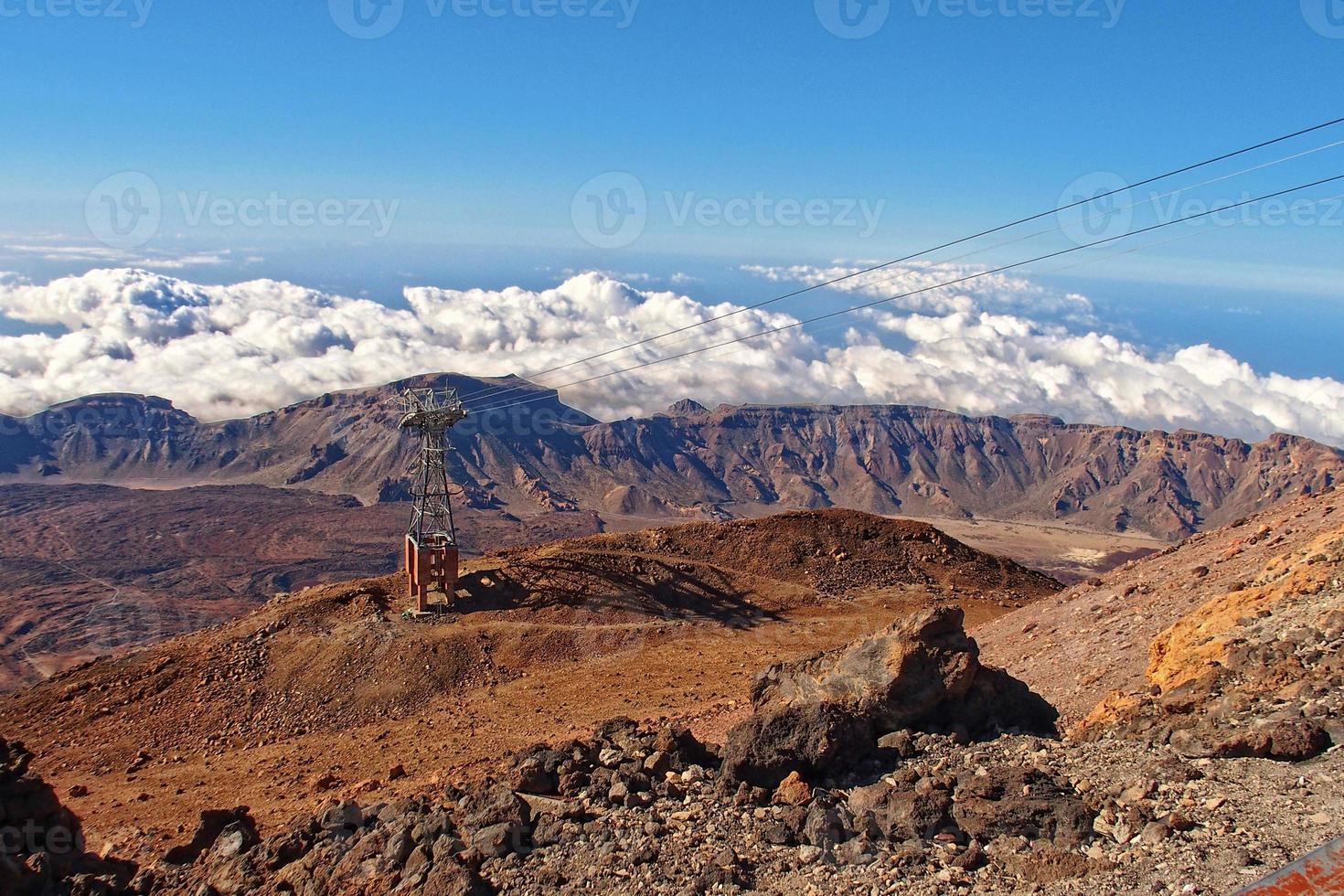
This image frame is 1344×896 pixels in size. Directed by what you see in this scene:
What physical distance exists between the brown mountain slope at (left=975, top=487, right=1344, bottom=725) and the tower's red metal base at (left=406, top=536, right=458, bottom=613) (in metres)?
19.4

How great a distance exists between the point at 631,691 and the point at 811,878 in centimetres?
1659

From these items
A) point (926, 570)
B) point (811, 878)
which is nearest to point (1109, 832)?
point (811, 878)

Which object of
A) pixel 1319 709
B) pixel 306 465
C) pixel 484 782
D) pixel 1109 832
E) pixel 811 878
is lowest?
pixel 306 465

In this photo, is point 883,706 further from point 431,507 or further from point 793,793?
point 431,507

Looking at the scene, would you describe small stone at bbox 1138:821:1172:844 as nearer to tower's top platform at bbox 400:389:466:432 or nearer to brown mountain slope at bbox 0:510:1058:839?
brown mountain slope at bbox 0:510:1058:839

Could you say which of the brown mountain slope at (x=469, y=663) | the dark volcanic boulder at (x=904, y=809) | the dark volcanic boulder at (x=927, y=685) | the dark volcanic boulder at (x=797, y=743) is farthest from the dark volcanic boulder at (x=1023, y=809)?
the brown mountain slope at (x=469, y=663)

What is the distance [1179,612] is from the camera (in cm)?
1981

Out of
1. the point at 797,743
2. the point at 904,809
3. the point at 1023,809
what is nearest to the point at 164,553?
the point at 797,743

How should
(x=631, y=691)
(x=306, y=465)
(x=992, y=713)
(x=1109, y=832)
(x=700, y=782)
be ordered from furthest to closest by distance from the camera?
(x=306, y=465), (x=631, y=691), (x=992, y=713), (x=700, y=782), (x=1109, y=832)

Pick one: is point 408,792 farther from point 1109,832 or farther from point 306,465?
point 306,465

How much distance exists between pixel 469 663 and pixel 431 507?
916 cm

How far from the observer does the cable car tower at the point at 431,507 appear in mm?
33188

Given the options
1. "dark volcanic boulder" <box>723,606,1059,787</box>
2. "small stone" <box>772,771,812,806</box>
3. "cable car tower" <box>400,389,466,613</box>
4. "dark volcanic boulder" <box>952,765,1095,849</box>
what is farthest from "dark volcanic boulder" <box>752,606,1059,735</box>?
"cable car tower" <box>400,389,466,613</box>

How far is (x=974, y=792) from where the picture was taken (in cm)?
1229
